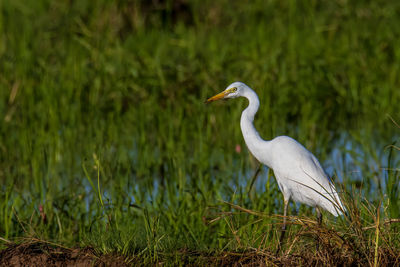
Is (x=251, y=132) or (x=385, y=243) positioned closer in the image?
(x=385, y=243)

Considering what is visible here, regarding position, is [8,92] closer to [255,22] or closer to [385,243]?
[255,22]

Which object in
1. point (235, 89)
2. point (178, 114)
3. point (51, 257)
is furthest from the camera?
point (178, 114)

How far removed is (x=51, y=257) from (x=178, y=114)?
275 cm

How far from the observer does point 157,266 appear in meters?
3.21

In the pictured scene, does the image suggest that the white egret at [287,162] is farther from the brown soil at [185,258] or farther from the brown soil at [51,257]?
the brown soil at [51,257]

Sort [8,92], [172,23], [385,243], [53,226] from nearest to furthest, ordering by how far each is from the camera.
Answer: [385,243]
[53,226]
[8,92]
[172,23]

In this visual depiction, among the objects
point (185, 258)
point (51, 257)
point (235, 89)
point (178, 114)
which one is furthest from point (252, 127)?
point (178, 114)

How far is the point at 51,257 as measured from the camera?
3277 mm

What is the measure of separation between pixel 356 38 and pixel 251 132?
349 cm

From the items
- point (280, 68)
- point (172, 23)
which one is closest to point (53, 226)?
point (280, 68)

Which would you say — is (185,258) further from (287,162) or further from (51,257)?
(287,162)

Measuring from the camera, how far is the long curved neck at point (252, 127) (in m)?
3.74

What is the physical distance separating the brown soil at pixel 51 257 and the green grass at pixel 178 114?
0.08 metres

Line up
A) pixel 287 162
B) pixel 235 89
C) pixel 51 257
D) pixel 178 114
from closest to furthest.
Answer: pixel 51 257
pixel 287 162
pixel 235 89
pixel 178 114
